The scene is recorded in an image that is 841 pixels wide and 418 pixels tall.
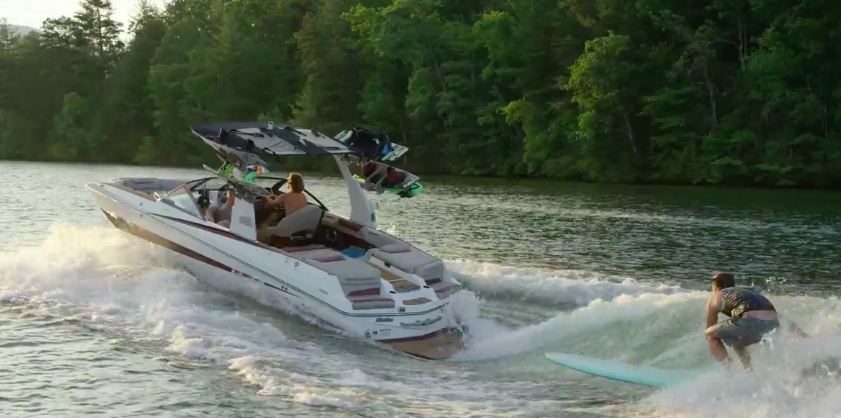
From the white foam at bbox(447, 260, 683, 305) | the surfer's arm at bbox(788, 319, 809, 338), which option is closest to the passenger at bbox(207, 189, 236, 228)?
the white foam at bbox(447, 260, 683, 305)

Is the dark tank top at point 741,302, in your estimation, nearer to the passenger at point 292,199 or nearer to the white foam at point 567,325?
the white foam at point 567,325

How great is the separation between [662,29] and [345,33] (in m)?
25.6

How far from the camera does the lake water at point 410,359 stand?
8.50 meters

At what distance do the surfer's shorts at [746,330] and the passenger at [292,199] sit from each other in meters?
6.94

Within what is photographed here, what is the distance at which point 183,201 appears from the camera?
14.3 m

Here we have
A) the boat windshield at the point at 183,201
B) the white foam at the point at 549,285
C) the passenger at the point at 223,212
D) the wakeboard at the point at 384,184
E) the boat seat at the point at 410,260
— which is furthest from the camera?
the boat windshield at the point at 183,201

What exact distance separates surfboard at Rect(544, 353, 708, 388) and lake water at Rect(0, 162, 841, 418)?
0.44 ft

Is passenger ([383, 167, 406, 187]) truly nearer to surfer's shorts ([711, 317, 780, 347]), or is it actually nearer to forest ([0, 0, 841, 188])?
surfer's shorts ([711, 317, 780, 347])

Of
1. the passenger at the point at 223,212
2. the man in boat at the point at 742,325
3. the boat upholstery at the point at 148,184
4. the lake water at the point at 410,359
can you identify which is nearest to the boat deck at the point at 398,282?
the lake water at the point at 410,359

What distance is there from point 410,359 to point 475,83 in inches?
1823

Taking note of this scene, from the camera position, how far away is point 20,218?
23.6 m

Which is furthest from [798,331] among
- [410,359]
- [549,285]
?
[549,285]

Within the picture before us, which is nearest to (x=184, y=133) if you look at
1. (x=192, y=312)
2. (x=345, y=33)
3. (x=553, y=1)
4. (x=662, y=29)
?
(x=345, y=33)

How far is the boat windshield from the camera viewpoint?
14008 millimetres
